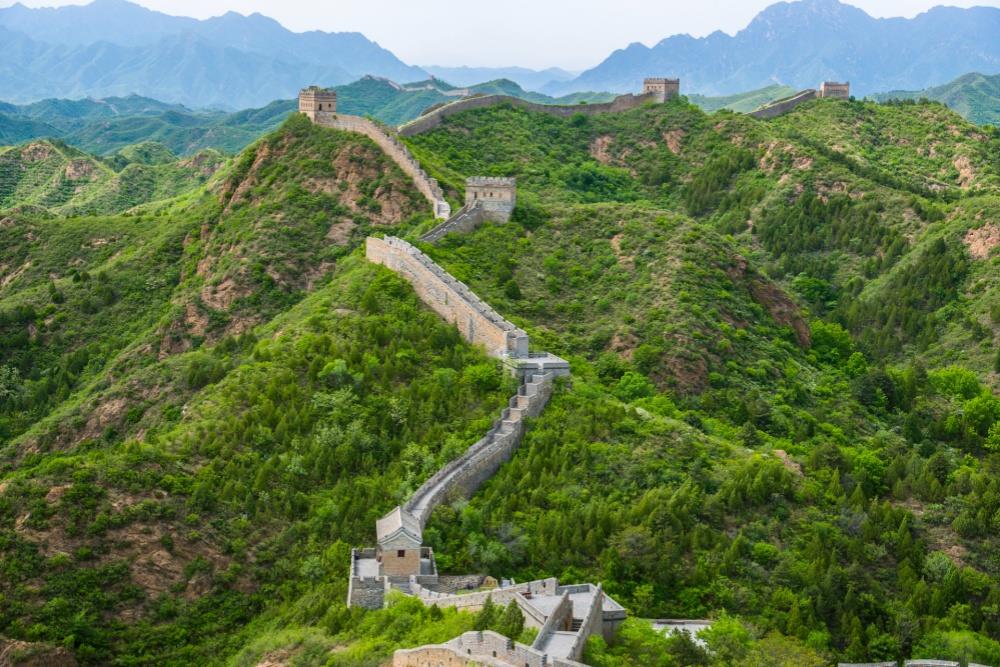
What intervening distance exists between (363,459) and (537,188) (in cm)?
5626

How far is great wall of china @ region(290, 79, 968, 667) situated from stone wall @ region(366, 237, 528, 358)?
1.9 inches

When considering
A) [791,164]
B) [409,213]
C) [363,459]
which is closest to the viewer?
[363,459]

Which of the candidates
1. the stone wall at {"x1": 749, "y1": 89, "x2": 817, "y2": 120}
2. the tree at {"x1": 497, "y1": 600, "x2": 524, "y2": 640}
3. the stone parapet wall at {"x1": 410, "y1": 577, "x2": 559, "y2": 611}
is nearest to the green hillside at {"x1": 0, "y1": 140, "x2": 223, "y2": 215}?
the stone wall at {"x1": 749, "y1": 89, "x2": 817, "y2": 120}

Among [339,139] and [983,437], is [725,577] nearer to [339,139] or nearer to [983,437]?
[983,437]

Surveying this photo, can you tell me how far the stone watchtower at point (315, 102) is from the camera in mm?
104125

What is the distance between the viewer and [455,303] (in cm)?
6688

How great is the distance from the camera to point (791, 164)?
122250 mm

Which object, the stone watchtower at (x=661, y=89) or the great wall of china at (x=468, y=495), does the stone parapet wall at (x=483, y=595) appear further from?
the stone watchtower at (x=661, y=89)

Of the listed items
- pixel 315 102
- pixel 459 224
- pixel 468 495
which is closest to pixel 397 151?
pixel 315 102

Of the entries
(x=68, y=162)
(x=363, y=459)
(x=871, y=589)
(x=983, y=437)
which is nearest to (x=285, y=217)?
(x=363, y=459)

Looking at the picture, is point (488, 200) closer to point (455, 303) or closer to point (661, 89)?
point (455, 303)

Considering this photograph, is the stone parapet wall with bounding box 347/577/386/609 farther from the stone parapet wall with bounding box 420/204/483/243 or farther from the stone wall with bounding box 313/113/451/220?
the stone wall with bounding box 313/113/451/220

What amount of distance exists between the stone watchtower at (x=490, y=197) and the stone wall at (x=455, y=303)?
449 inches

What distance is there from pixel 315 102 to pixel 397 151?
11.8 m
